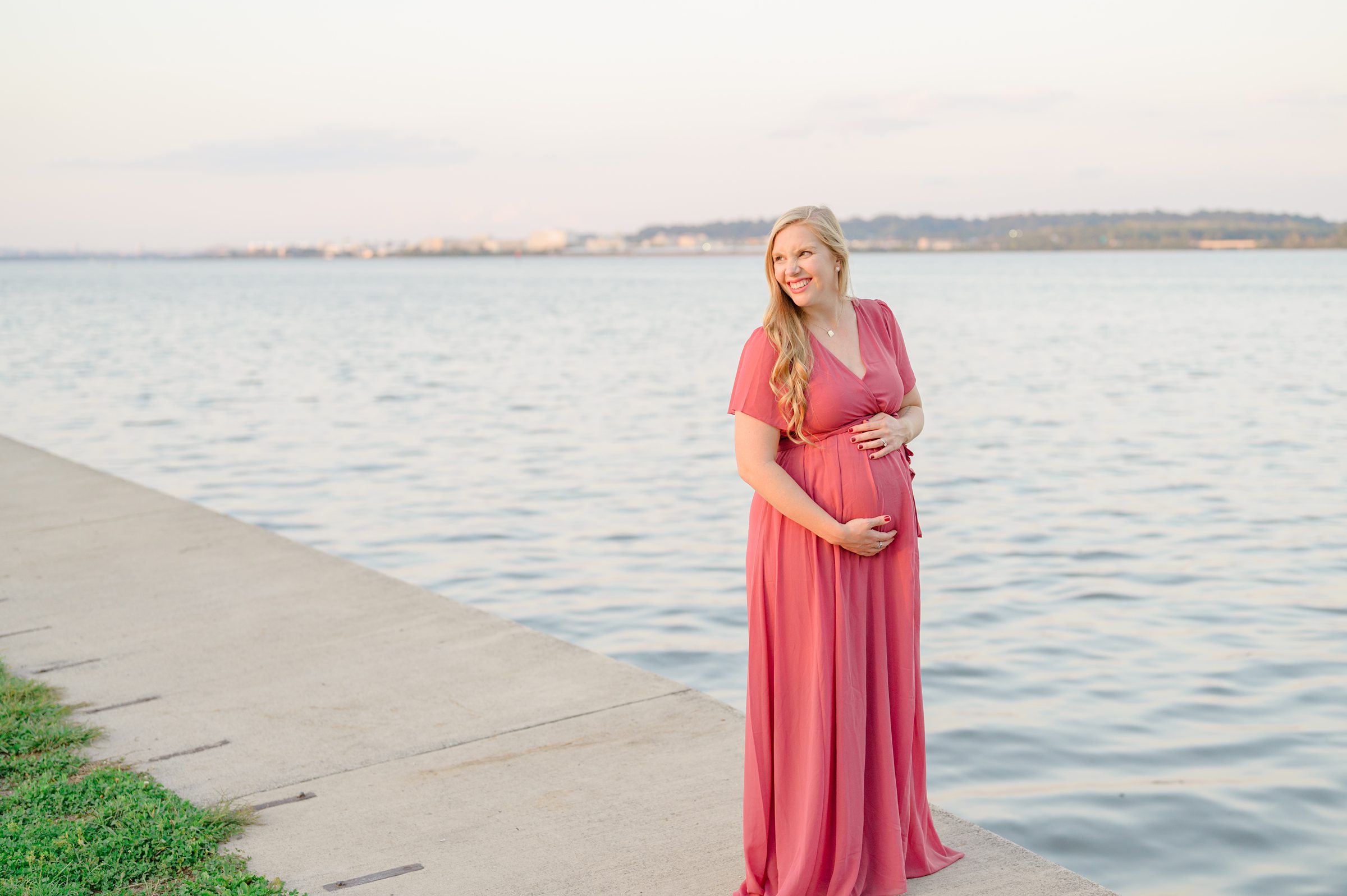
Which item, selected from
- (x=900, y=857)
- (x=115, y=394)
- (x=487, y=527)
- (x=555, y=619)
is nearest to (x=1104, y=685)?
(x=555, y=619)

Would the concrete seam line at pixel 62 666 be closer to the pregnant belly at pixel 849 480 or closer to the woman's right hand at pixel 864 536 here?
the pregnant belly at pixel 849 480

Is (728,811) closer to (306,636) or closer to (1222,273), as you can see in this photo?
(306,636)

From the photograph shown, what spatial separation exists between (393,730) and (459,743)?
1.18 feet

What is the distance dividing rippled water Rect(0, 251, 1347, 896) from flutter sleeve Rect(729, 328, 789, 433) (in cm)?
310

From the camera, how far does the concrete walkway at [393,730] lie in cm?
436

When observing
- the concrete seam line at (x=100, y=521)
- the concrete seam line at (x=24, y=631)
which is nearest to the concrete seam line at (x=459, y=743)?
the concrete seam line at (x=24, y=631)

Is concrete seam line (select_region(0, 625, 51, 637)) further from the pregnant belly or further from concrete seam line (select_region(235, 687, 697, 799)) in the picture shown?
the pregnant belly

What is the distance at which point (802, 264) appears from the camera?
3.84m

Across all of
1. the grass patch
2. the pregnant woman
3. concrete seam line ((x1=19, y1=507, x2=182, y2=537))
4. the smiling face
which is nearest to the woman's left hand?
the pregnant woman

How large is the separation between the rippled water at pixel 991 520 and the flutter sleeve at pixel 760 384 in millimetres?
3104

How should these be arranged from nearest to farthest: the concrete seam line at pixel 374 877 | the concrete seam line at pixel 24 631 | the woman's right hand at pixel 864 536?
the woman's right hand at pixel 864 536 < the concrete seam line at pixel 374 877 < the concrete seam line at pixel 24 631

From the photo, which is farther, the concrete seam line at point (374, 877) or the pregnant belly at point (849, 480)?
the concrete seam line at point (374, 877)

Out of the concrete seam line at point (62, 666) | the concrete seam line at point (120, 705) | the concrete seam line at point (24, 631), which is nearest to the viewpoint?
the concrete seam line at point (120, 705)

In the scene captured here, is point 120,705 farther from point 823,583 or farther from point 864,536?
point 864,536
